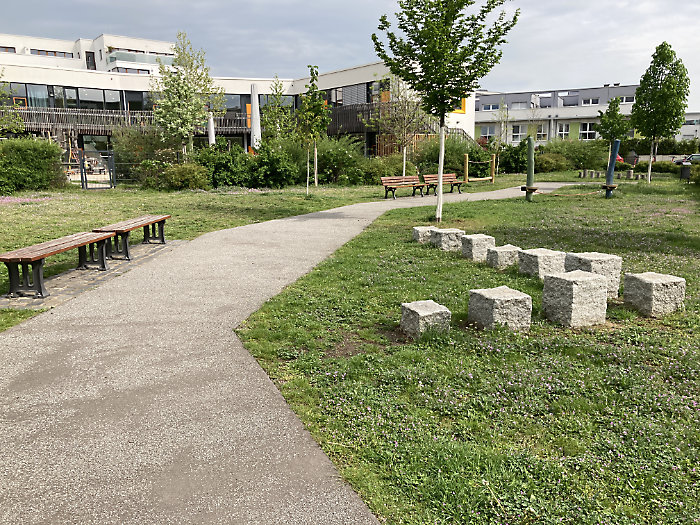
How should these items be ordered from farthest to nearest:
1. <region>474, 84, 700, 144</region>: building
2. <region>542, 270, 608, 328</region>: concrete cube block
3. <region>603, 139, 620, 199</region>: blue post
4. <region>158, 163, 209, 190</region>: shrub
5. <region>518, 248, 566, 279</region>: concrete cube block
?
<region>474, 84, 700, 144</region>: building, <region>158, 163, 209, 190</region>: shrub, <region>603, 139, 620, 199</region>: blue post, <region>518, 248, 566, 279</region>: concrete cube block, <region>542, 270, 608, 328</region>: concrete cube block

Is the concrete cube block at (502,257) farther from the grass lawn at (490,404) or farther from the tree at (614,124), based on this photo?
the tree at (614,124)

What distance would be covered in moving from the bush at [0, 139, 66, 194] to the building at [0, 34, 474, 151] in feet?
35.1

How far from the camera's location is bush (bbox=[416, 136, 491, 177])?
2883 cm

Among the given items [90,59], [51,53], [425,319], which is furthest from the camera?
[51,53]

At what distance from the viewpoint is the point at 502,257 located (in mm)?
7992

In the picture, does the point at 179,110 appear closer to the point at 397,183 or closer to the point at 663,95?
the point at 397,183

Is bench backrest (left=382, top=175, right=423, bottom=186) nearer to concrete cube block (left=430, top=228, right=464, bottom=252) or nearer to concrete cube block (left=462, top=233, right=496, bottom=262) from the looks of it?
concrete cube block (left=430, top=228, right=464, bottom=252)

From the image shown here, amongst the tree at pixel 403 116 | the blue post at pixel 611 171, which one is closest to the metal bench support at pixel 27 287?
the blue post at pixel 611 171

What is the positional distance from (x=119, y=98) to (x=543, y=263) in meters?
45.0

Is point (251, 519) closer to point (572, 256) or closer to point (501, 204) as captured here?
point (572, 256)

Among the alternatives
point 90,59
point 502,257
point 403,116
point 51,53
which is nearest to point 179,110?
point 403,116

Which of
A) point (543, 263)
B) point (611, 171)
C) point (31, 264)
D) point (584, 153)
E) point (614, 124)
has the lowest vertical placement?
point (543, 263)

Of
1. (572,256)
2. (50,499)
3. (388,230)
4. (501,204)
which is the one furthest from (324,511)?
(501,204)

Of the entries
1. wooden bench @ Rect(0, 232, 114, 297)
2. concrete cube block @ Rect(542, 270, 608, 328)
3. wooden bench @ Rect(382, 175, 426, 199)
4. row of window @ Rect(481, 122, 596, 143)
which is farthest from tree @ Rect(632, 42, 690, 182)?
row of window @ Rect(481, 122, 596, 143)
